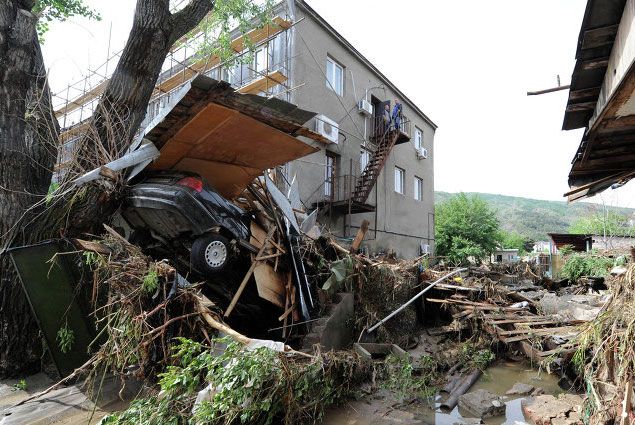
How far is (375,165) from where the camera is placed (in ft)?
54.4

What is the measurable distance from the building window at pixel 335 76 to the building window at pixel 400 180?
18.6 feet

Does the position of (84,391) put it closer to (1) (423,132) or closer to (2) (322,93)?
(2) (322,93)

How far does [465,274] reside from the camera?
13.2 m

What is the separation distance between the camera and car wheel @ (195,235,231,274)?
5.15 m

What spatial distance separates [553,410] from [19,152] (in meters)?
8.06

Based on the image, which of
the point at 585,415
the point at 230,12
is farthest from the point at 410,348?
the point at 230,12

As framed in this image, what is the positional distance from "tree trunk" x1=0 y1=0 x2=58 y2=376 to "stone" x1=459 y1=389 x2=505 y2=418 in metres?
6.11

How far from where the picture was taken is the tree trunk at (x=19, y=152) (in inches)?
216

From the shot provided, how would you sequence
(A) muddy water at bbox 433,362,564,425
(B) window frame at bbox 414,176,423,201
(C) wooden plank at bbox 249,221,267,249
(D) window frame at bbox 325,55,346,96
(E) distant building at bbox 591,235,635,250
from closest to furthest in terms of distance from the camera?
(A) muddy water at bbox 433,362,564,425
(C) wooden plank at bbox 249,221,267,249
(D) window frame at bbox 325,55,346,96
(B) window frame at bbox 414,176,423,201
(E) distant building at bbox 591,235,635,250

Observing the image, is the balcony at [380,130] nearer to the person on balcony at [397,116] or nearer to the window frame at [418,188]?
the person on balcony at [397,116]

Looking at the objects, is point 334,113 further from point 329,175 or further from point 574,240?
point 574,240

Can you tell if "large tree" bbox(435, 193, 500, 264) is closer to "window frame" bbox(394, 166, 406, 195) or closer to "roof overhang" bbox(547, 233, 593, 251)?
"roof overhang" bbox(547, 233, 593, 251)

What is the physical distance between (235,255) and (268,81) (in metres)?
9.21

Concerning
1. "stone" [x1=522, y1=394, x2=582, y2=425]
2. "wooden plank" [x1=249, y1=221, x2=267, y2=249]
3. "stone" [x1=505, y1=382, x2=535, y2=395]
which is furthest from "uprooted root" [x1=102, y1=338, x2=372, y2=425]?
"stone" [x1=505, y1=382, x2=535, y2=395]
